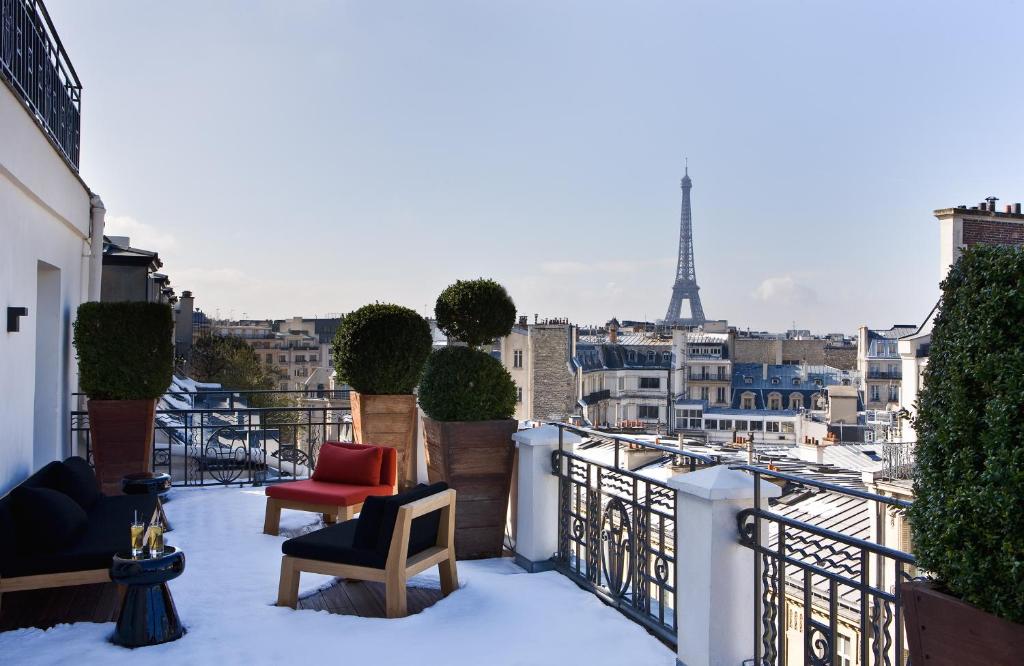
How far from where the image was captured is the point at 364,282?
34281 mm

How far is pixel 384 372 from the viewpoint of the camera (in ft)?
24.2

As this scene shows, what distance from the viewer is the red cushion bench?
19.6ft

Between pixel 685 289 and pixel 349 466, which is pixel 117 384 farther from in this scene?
pixel 685 289

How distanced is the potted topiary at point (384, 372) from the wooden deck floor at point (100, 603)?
97.6 inches

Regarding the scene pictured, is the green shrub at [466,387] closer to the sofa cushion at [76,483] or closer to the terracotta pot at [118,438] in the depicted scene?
the sofa cushion at [76,483]

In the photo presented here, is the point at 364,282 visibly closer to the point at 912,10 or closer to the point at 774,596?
the point at 912,10

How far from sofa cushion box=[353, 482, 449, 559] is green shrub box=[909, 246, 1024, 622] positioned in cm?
285

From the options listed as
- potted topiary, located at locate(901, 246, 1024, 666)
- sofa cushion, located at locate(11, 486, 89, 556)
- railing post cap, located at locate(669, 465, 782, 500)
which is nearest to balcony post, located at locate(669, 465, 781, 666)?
railing post cap, located at locate(669, 465, 782, 500)

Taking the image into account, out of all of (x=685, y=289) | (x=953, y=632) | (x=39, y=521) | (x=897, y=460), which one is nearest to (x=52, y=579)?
(x=39, y=521)

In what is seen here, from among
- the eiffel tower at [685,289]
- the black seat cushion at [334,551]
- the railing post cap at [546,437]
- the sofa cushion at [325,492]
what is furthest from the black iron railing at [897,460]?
the eiffel tower at [685,289]

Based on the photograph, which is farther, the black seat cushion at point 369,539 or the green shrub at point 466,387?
the green shrub at point 466,387

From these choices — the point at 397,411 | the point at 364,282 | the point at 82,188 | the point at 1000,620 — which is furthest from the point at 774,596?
the point at 364,282

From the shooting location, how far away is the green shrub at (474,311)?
240 inches

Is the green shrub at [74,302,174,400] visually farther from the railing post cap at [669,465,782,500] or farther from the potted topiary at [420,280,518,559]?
the railing post cap at [669,465,782,500]
